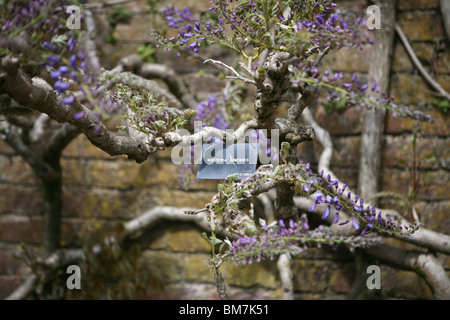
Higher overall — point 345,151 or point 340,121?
point 340,121

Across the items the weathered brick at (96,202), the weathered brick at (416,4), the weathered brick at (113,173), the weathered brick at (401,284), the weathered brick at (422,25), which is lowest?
the weathered brick at (401,284)

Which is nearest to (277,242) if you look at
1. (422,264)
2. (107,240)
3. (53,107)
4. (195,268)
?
(53,107)

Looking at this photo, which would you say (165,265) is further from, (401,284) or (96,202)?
(401,284)

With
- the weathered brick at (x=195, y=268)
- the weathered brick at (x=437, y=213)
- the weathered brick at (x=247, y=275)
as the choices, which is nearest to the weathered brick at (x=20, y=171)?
the weathered brick at (x=195, y=268)

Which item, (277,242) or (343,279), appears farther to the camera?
(343,279)

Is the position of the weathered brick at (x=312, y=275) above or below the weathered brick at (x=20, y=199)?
below

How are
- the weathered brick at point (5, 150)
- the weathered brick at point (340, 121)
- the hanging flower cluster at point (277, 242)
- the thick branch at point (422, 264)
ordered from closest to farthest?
the hanging flower cluster at point (277, 242) < the thick branch at point (422, 264) < the weathered brick at point (340, 121) < the weathered brick at point (5, 150)

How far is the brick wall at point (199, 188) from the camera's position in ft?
5.95

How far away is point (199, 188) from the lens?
1.98m

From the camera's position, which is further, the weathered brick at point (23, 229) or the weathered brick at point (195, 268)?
the weathered brick at point (23, 229)

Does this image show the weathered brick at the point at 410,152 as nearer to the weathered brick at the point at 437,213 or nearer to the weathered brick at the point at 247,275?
the weathered brick at the point at 437,213

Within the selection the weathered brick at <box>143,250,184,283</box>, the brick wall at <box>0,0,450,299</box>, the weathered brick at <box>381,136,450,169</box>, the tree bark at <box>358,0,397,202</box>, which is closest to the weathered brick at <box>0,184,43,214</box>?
the brick wall at <box>0,0,450,299</box>

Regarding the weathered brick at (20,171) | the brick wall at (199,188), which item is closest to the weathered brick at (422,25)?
the brick wall at (199,188)

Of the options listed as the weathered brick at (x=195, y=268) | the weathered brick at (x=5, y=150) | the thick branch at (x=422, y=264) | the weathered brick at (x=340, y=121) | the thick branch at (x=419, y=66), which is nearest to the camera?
the thick branch at (x=422, y=264)
